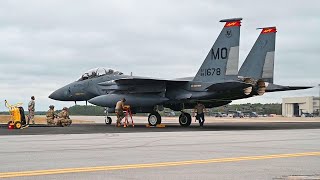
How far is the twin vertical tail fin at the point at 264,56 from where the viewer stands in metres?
28.7

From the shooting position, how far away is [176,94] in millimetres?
26203

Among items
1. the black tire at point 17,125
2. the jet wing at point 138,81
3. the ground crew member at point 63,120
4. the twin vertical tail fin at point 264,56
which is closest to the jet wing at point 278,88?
the twin vertical tail fin at point 264,56

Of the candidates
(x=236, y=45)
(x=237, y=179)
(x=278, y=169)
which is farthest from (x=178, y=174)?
(x=236, y=45)

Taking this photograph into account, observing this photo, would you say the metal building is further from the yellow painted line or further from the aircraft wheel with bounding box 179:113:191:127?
the yellow painted line

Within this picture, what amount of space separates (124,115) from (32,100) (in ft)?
19.2

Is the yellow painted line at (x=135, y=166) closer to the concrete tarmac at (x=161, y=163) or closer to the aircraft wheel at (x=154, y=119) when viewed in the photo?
the concrete tarmac at (x=161, y=163)

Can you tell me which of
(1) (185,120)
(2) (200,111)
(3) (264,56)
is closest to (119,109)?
(1) (185,120)

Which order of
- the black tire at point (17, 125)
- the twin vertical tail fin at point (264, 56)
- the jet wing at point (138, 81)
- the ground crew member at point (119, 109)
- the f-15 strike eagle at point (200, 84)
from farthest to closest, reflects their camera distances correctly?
the twin vertical tail fin at point (264, 56)
the ground crew member at point (119, 109)
the jet wing at point (138, 81)
the f-15 strike eagle at point (200, 84)
the black tire at point (17, 125)

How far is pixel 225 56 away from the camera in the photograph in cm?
2433

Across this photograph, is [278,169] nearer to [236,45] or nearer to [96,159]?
[96,159]

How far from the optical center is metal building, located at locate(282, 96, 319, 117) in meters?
110

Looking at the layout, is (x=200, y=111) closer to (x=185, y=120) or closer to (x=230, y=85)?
(x=185, y=120)

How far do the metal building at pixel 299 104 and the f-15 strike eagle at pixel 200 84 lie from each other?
84373mm

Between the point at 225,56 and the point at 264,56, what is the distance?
5.46 metres
